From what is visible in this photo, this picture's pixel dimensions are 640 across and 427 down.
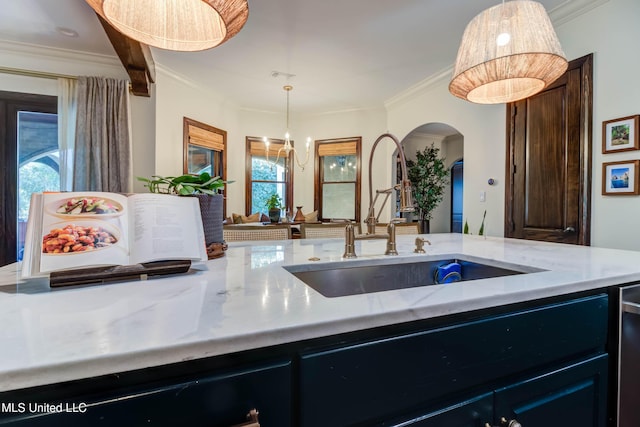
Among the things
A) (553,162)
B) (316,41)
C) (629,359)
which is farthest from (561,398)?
(316,41)

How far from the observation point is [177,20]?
1.35 meters

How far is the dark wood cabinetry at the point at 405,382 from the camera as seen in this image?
43cm

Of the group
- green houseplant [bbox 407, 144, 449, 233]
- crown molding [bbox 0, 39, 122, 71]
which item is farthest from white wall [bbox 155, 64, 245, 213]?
green houseplant [bbox 407, 144, 449, 233]

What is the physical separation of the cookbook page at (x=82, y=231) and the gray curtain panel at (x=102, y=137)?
292cm

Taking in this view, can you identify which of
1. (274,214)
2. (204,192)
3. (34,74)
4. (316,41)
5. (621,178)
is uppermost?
(316,41)

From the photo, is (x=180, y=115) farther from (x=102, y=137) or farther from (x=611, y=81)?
(x=611, y=81)

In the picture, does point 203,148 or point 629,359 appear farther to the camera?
point 203,148

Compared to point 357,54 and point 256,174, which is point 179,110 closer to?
point 256,174

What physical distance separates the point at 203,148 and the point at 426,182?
3.74 m

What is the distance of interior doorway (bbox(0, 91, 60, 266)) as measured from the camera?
3.07 meters

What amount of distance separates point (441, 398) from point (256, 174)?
202 inches

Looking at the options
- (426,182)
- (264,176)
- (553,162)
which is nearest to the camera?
(553,162)

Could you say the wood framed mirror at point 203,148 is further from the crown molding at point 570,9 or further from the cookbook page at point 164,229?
the crown molding at point 570,9

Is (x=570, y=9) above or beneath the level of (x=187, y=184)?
above
